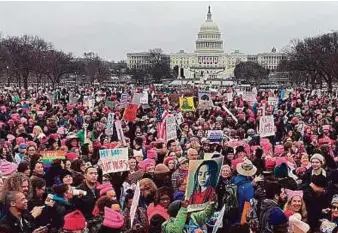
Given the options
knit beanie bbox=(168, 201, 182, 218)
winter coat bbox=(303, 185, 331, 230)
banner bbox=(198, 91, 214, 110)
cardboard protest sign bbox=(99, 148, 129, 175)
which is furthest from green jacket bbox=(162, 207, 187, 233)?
banner bbox=(198, 91, 214, 110)

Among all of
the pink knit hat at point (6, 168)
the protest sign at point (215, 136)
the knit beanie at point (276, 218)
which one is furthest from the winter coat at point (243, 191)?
the protest sign at point (215, 136)

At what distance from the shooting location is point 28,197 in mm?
7375

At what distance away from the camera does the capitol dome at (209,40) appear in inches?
6943

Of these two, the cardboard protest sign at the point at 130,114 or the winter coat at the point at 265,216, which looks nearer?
the winter coat at the point at 265,216

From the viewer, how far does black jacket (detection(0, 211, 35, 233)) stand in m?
6.32

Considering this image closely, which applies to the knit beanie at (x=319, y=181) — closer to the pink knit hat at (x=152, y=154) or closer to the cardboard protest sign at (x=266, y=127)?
the pink knit hat at (x=152, y=154)

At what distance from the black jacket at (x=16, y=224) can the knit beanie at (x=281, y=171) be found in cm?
381

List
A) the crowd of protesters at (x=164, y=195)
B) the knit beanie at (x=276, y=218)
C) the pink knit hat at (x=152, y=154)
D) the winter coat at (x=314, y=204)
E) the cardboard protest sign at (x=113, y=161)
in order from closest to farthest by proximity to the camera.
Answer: the knit beanie at (x=276, y=218)
the crowd of protesters at (x=164, y=195)
the winter coat at (x=314, y=204)
the cardboard protest sign at (x=113, y=161)
the pink knit hat at (x=152, y=154)

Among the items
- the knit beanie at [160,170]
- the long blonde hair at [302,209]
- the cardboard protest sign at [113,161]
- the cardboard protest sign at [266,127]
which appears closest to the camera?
the long blonde hair at [302,209]

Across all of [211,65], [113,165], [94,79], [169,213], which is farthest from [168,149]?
[211,65]

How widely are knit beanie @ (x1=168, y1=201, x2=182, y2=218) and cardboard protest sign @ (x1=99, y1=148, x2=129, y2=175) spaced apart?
2.81 metres

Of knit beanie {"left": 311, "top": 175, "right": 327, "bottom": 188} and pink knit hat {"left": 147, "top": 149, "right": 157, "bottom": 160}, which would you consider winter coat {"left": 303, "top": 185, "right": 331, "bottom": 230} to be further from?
pink knit hat {"left": 147, "top": 149, "right": 157, "bottom": 160}

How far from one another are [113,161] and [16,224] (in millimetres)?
3083

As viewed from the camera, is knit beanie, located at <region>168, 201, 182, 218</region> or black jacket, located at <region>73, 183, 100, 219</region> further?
black jacket, located at <region>73, 183, 100, 219</region>
